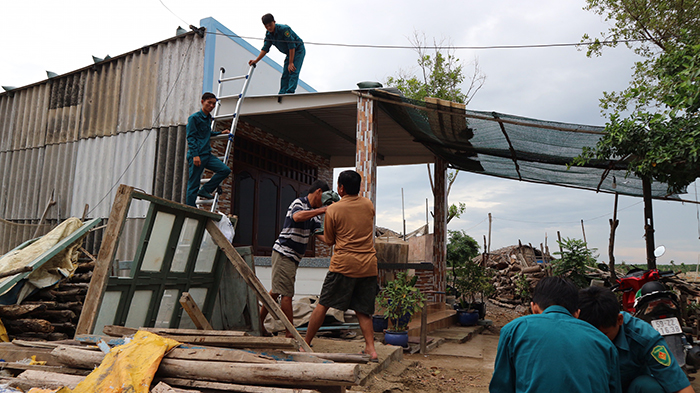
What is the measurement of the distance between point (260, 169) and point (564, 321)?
26.7 feet

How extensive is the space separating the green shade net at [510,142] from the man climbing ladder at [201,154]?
230 centimetres

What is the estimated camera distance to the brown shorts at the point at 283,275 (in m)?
4.30

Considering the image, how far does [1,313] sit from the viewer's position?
4715 mm

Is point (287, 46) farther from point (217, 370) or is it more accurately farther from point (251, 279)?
point (217, 370)

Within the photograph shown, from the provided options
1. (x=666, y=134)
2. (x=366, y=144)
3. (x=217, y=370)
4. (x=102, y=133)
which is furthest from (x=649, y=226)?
(x=102, y=133)

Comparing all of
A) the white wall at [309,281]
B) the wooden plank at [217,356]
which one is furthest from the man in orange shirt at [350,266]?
the white wall at [309,281]

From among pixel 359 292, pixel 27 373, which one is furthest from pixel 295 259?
pixel 27 373

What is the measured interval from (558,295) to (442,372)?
3.23 metres

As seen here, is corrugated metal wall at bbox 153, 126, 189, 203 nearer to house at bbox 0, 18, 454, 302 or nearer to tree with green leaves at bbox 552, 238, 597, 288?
house at bbox 0, 18, 454, 302

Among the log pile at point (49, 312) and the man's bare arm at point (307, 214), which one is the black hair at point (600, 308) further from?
the log pile at point (49, 312)

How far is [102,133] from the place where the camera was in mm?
8914

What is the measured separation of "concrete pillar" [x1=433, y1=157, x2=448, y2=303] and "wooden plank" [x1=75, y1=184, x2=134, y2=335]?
7435 millimetres

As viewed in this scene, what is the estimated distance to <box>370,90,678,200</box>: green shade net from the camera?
20.2 feet

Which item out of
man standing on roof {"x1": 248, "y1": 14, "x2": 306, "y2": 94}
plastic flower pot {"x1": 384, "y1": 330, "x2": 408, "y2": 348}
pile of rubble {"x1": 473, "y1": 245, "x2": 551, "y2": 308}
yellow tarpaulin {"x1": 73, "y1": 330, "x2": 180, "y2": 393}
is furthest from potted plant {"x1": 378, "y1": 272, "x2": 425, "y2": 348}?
pile of rubble {"x1": 473, "y1": 245, "x2": 551, "y2": 308}
